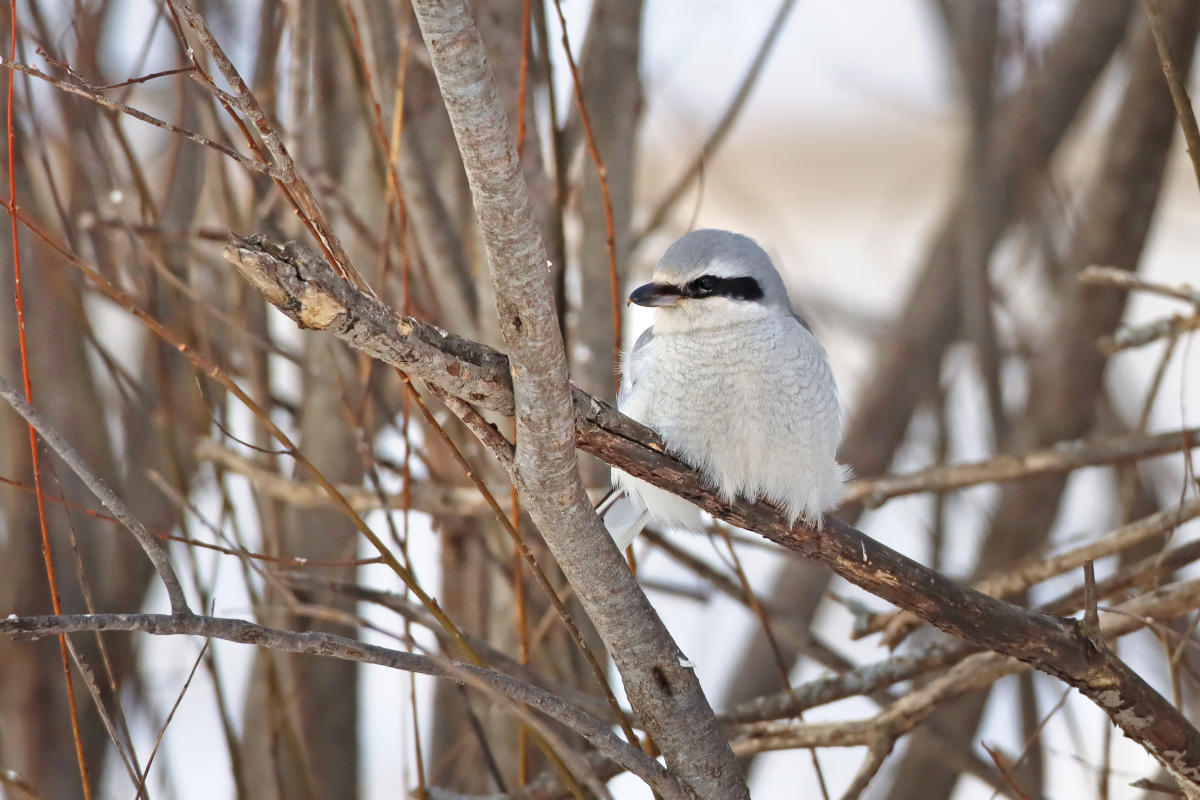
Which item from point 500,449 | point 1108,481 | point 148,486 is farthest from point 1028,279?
point 500,449

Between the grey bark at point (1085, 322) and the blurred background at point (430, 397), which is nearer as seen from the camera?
the blurred background at point (430, 397)

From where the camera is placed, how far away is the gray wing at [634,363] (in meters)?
1.95

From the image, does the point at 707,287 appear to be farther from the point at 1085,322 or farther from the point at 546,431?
the point at 1085,322

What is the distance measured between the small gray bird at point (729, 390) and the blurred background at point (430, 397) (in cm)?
17

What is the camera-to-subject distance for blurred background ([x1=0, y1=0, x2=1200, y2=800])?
197 cm

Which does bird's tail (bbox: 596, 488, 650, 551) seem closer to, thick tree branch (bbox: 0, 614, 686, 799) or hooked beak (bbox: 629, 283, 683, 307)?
hooked beak (bbox: 629, 283, 683, 307)

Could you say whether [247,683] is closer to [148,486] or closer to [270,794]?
[270,794]

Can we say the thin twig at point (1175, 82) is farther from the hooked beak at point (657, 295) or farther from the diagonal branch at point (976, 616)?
the hooked beak at point (657, 295)

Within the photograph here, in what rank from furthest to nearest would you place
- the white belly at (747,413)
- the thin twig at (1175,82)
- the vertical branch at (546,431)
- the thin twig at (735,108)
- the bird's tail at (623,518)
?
the thin twig at (735,108) → the bird's tail at (623,518) → the white belly at (747,413) → the thin twig at (1175,82) → the vertical branch at (546,431)

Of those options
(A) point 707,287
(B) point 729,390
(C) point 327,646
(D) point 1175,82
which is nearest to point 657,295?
(A) point 707,287

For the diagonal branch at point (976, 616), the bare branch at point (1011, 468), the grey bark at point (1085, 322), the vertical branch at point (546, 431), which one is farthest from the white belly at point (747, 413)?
the grey bark at point (1085, 322)

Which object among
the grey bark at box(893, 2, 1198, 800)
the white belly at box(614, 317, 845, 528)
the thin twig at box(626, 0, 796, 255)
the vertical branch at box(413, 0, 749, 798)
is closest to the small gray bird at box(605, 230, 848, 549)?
the white belly at box(614, 317, 845, 528)

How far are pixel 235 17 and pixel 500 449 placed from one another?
2.33 m

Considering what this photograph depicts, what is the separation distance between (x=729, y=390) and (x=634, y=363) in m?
0.25
